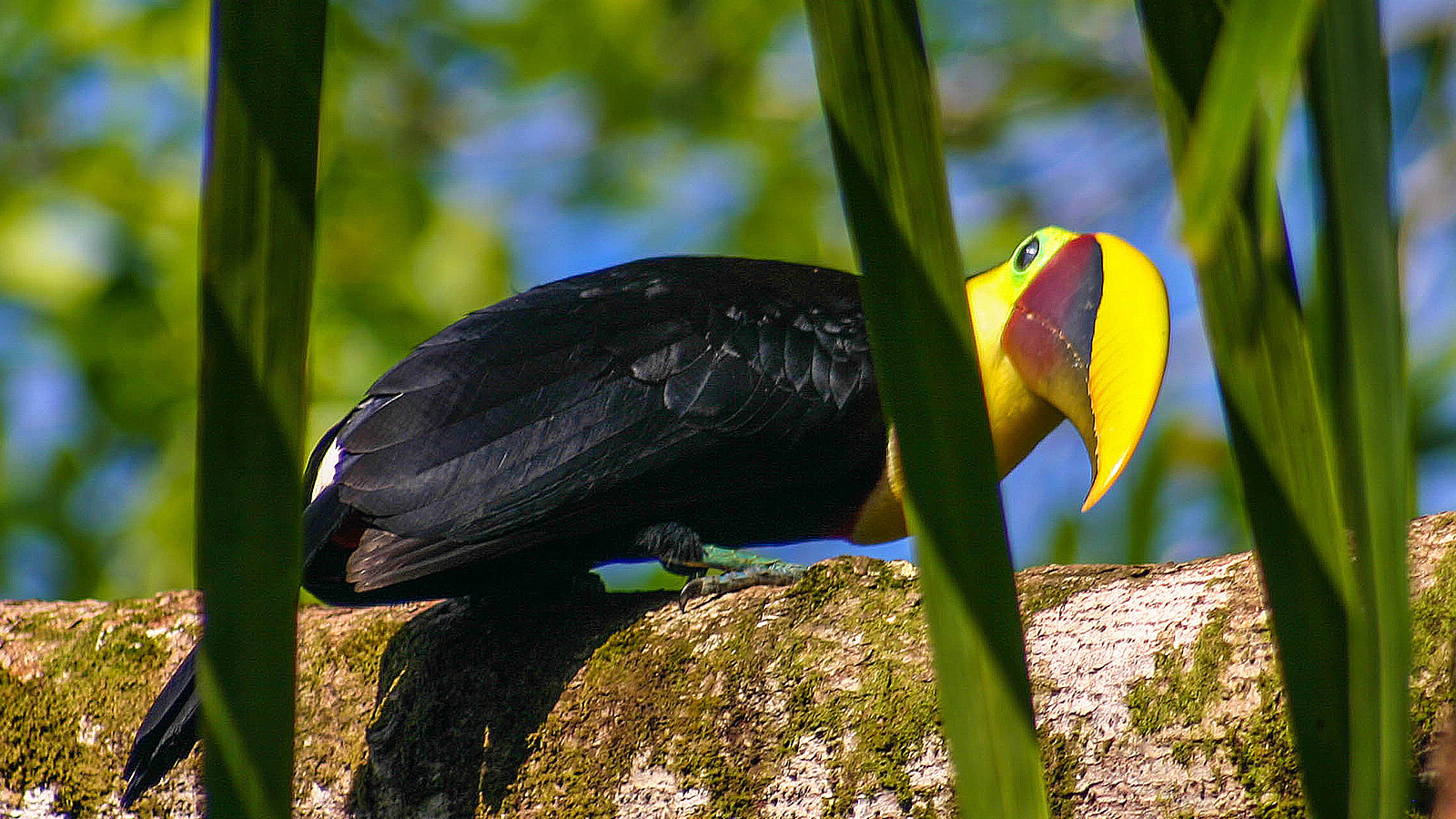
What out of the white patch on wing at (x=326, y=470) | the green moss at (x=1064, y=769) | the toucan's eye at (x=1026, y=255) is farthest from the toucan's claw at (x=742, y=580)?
the toucan's eye at (x=1026, y=255)

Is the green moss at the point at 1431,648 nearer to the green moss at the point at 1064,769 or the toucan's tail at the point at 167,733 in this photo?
the green moss at the point at 1064,769

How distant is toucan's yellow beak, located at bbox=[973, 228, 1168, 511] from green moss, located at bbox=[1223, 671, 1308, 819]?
1.26ft

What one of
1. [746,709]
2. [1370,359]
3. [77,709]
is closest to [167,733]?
[77,709]

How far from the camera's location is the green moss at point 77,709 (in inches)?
76.0

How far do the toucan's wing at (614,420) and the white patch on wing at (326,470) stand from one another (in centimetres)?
2

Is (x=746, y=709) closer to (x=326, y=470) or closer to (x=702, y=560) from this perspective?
(x=702, y=560)

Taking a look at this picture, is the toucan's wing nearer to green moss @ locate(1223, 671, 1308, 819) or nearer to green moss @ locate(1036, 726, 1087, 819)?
green moss @ locate(1036, 726, 1087, 819)

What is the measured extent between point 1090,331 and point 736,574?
0.73 metres

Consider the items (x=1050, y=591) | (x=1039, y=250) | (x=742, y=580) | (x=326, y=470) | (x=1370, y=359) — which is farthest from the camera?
(x=1039, y=250)

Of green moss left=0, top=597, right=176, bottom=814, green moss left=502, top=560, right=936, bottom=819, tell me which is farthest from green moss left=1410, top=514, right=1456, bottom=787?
green moss left=0, top=597, right=176, bottom=814

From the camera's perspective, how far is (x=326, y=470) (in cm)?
227

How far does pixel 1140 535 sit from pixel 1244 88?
5.98 feet

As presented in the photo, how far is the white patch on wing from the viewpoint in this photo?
7.18 ft

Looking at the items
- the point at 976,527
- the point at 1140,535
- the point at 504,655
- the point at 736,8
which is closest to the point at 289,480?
the point at 976,527
